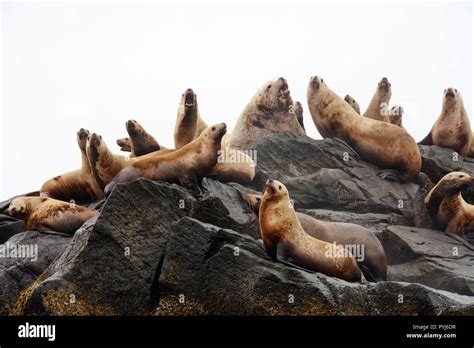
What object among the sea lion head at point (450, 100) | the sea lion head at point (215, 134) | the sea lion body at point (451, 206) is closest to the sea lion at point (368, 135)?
the sea lion body at point (451, 206)

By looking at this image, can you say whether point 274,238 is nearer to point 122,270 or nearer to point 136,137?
point 122,270

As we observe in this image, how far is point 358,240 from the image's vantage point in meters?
11.8

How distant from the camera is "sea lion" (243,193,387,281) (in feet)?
38.6

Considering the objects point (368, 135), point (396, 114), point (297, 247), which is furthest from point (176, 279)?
point (396, 114)

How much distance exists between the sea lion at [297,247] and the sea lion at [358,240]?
A: 0.56 meters

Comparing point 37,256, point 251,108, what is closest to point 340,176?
point 251,108

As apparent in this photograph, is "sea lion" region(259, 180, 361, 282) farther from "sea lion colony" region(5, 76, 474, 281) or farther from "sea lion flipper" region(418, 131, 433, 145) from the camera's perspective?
→ "sea lion flipper" region(418, 131, 433, 145)

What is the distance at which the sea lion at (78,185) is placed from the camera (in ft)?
51.4

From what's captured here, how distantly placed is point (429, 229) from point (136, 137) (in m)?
5.44

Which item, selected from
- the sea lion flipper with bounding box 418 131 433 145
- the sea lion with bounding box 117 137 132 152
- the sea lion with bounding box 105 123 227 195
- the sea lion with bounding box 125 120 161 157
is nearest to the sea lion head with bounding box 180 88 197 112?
the sea lion with bounding box 125 120 161 157

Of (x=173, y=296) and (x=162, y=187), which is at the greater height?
(x=162, y=187)

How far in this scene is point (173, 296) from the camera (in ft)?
34.7

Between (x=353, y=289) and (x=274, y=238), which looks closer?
(x=353, y=289)

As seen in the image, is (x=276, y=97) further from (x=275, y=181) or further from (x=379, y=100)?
(x=275, y=181)
